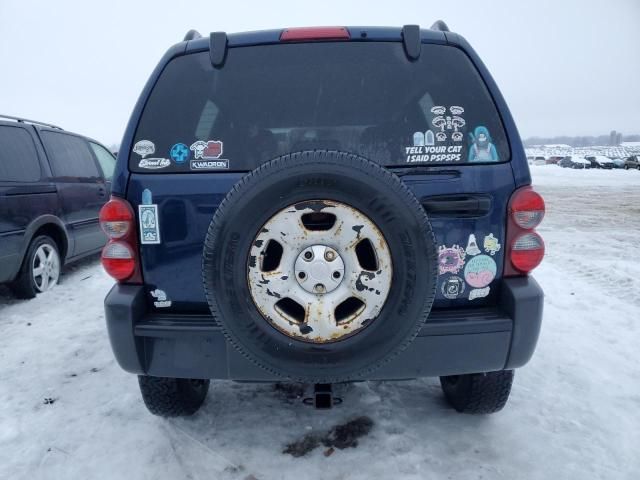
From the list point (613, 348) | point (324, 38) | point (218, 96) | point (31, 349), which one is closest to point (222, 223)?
point (218, 96)

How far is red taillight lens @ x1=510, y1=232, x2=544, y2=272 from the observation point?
1.84 m

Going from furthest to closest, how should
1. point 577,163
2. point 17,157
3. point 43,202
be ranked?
point 577,163
point 43,202
point 17,157

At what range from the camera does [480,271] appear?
72.9 inches

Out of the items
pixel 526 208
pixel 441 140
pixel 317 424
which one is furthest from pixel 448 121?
pixel 317 424

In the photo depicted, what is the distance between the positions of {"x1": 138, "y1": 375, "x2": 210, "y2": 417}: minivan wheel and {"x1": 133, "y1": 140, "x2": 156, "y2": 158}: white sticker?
1.16 metres

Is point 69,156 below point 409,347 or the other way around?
the other way around

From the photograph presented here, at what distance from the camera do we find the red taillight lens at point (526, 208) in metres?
1.82

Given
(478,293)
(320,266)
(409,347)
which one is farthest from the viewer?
(478,293)

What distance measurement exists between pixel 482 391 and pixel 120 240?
6.49 ft

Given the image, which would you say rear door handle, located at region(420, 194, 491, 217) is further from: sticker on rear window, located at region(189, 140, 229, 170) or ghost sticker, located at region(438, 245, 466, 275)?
sticker on rear window, located at region(189, 140, 229, 170)

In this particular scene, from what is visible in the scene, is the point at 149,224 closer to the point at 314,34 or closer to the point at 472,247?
the point at 314,34

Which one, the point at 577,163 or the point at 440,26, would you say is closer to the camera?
the point at 440,26

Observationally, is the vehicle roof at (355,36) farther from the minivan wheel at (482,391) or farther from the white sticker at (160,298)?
the minivan wheel at (482,391)

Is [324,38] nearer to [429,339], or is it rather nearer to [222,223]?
Result: [222,223]
